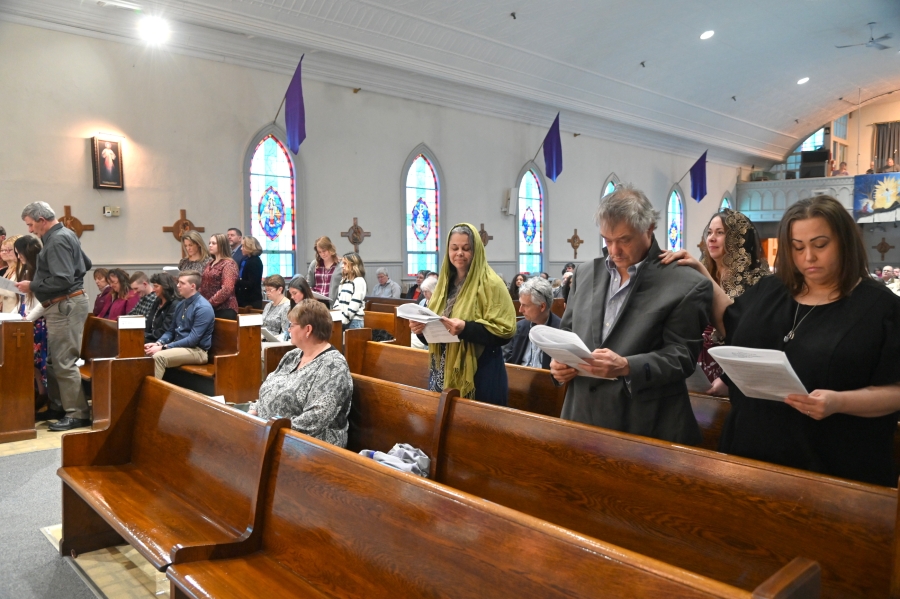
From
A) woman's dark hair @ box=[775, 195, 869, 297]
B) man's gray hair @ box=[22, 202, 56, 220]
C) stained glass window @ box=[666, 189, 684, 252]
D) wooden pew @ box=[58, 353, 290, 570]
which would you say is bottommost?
wooden pew @ box=[58, 353, 290, 570]

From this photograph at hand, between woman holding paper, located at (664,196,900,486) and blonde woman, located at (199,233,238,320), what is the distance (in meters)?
5.17

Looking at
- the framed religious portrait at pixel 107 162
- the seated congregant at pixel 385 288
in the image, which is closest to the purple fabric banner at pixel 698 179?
the seated congregant at pixel 385 288

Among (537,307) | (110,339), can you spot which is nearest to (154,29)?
(110,339)

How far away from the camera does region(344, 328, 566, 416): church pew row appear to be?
10.7 feet

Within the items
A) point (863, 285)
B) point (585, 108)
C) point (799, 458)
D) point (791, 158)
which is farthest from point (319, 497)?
point (791, 158)

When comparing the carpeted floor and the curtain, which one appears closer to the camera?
the carpeted floor

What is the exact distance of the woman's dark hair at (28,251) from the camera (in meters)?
5.28

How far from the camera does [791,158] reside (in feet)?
68.6

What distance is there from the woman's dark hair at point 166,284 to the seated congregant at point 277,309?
77 centimetres

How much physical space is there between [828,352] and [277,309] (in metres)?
5.06

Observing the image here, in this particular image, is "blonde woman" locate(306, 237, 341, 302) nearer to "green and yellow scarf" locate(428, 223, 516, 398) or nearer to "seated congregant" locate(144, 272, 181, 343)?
"seated congregant" locate(144, 272, 181, 343)

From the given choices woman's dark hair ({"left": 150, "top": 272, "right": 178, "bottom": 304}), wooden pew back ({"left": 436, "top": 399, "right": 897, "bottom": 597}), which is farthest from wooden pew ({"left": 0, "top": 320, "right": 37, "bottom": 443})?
wooden pew back ({"left": 436, "top": 399, "right": 897, "bottom": 597})

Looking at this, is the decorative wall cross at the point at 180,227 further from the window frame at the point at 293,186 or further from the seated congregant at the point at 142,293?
the seated congregant at the point at 142,293

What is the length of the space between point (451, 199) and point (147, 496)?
9.50 metres
